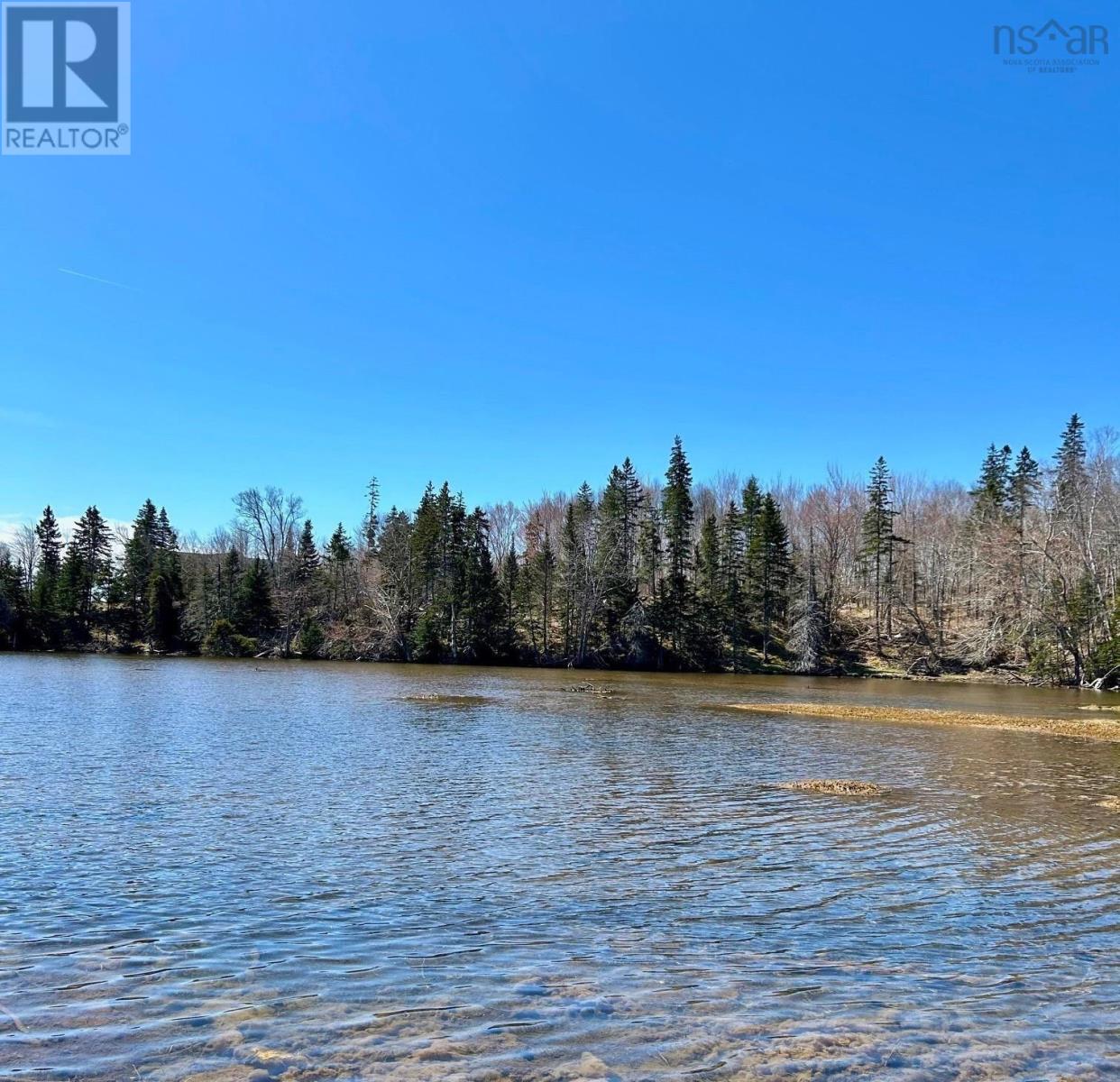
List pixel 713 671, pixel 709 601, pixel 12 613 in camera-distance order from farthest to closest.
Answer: pixel 12 613 → pixel 709 601 → pixel 713 671

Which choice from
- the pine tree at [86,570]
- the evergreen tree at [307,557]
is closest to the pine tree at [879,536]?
the evergreen tree at [307,557]

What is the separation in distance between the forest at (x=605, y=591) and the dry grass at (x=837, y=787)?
201 ft

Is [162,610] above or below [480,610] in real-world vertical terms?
above

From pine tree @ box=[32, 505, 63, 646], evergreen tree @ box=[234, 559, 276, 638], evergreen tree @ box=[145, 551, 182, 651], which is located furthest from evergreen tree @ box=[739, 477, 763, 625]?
pine tree @ box=[32, 505, 63, 646]

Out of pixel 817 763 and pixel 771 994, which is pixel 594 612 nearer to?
pixel 817 763

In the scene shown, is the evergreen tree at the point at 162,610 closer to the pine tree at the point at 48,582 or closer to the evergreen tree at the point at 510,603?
the pine tree at the point at 48,582

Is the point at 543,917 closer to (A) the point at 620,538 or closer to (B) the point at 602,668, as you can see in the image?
(B) the point at 602,668

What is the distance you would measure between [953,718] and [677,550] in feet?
203

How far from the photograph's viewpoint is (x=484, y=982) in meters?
7.47

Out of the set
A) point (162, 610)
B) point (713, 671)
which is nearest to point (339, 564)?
point (162, 610)

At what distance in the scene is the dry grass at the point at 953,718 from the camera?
32188 mm

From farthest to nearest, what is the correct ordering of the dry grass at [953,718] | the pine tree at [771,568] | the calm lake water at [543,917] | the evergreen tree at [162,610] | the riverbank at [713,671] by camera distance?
the evergreen tree at [162,610] → the pine tree at [771,568] → the riverbank at [713,671] → the dry grass at [953,718] → the calm lake water at [543,917]

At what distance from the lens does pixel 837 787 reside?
18.5m

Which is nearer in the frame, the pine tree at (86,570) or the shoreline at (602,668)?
the shoreline at (602,668)
